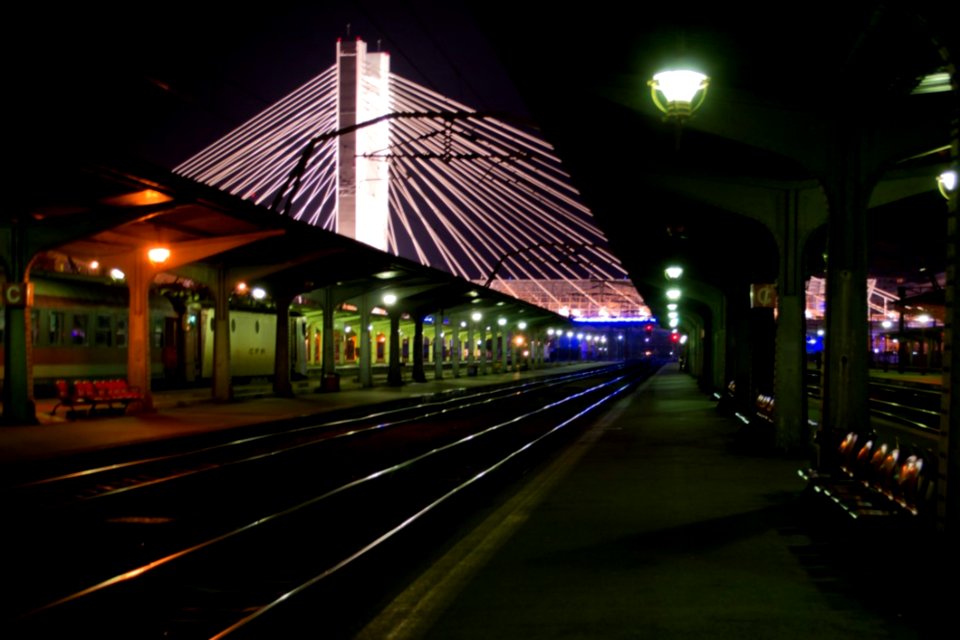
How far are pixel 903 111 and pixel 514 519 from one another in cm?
580

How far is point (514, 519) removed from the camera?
28.9 ft

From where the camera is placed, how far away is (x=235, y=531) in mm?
7746

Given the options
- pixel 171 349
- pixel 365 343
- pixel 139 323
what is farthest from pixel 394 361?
pixel 139 323

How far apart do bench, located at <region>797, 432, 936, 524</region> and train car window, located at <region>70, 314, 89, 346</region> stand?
73.3 ft

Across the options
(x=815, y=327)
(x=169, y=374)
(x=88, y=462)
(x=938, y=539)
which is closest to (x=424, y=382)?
(x=169, y=374)

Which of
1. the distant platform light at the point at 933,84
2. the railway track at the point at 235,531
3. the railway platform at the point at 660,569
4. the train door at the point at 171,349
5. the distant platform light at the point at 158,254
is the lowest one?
the railway track at the point at 235,531

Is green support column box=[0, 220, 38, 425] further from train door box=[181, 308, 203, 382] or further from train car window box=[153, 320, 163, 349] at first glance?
train door box=[181, 308, 203, 382]

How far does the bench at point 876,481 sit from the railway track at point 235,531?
336 cm

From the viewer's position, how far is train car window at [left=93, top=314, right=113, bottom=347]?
27.2 metres

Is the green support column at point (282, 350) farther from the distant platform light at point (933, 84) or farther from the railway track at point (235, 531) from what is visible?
the distant platform light at point (933, 84)

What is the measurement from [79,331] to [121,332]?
2.13 m

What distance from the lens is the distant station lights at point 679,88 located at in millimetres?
7963

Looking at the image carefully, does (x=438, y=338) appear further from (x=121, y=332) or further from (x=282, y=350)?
(x=121, y=332)

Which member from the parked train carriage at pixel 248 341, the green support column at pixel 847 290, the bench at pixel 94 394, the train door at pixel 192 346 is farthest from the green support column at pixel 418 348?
the green support column at pixel 847 290
